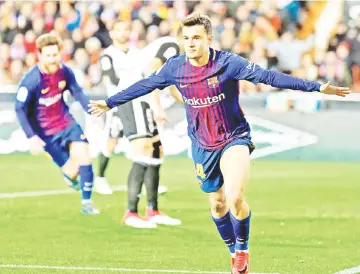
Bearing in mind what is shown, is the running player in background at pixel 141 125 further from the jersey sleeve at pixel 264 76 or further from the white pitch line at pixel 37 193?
the jersey sleeve at pixel 264 76

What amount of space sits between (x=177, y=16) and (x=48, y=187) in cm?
715

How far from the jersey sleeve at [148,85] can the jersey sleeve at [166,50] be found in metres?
3.48

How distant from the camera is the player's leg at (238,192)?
868 cm

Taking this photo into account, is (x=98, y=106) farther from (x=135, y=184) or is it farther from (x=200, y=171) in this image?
(x=135, y=184)

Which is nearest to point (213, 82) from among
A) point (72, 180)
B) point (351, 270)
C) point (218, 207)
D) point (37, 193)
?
point (218, 207)

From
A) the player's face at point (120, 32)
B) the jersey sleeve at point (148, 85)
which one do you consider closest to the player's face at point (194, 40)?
the jersey sleeve at point (148, 85)

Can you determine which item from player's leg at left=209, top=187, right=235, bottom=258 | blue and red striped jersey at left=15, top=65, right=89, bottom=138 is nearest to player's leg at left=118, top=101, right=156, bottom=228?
blue and red striped jersey at left=15, top=65, right=89, bottom=138

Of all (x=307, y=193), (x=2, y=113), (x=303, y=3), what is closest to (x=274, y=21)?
(x=303, y=3)

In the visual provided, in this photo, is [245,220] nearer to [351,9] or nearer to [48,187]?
[48,187]

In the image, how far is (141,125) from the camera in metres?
12.5

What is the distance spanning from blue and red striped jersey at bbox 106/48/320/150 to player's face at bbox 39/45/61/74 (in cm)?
369

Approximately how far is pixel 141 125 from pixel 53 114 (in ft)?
4.09

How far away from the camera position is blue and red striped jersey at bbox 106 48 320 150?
880 cm

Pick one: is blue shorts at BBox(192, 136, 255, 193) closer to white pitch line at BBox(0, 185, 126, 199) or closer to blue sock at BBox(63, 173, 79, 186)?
blue sock at BBox(63, 173, 79, 186)
